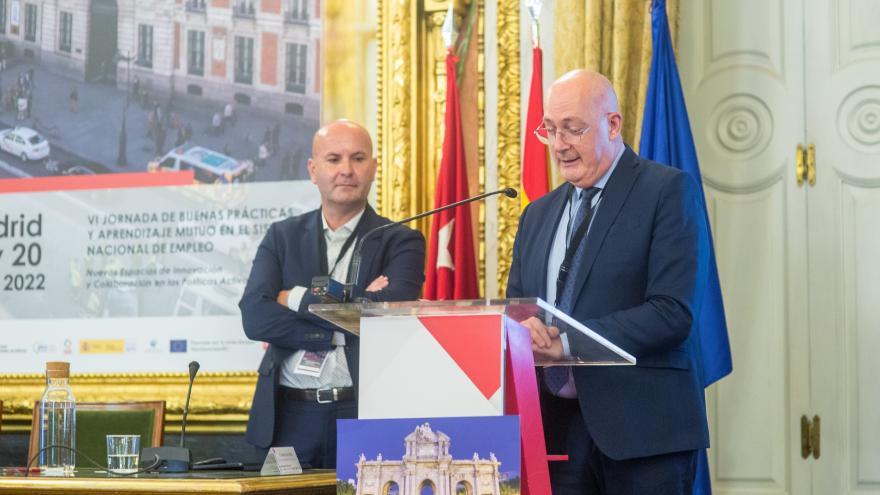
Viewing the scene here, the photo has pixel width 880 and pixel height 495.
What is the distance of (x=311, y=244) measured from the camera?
4.12 m

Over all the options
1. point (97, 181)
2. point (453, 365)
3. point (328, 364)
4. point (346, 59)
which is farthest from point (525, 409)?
point (97, 181)

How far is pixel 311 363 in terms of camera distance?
12.7 feet

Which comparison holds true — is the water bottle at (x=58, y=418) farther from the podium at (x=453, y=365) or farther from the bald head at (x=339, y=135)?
the podium at (x=453, y=365)

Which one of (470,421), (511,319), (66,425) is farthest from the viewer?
(66,425)

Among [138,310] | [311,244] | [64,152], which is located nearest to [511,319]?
[311,244]

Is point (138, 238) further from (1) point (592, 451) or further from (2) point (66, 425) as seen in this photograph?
(1) point (592, 451)

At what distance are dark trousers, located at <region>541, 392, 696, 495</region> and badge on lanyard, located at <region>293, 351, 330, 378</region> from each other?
3.37ft

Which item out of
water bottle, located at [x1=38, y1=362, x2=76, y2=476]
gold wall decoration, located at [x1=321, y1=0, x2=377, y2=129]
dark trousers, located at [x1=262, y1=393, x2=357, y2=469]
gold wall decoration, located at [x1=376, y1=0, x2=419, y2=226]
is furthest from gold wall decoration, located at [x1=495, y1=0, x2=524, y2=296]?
water bottle, located at [x1=38, y1=362, x2=76, y2=476]

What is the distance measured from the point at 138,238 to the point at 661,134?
239 cm

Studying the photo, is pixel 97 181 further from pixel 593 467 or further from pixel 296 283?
pixel 593 467

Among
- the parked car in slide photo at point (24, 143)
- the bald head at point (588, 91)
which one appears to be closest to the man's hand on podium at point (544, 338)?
the bald head at point (588, 91)

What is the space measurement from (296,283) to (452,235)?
0.86 m

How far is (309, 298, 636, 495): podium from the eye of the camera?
2320 millimetres

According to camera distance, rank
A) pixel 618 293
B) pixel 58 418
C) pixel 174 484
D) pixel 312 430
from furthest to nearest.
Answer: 1. pixel 312 430
2. pixel 58 418
3. pixel 618 293
4. pixel 174 484
